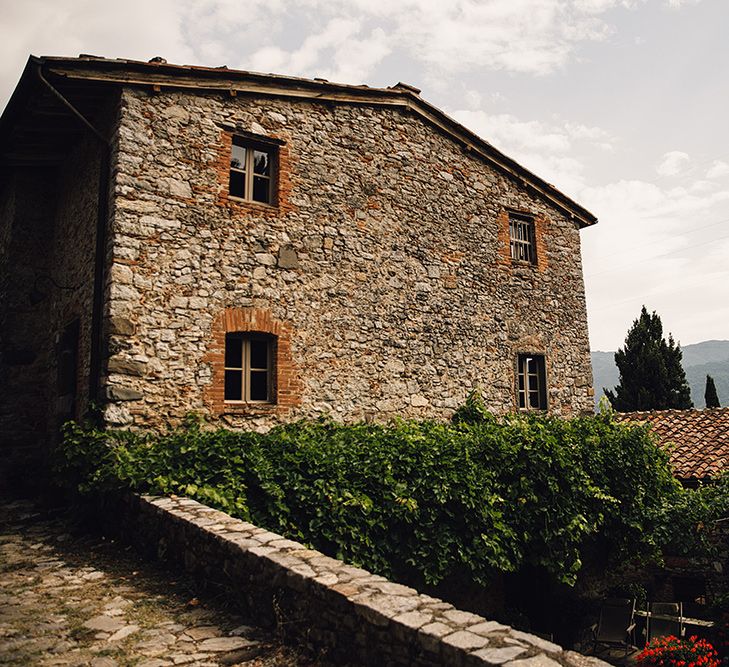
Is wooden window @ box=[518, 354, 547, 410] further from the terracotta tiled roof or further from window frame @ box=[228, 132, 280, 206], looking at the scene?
window frame @ box=[228, 132, 280, 206]

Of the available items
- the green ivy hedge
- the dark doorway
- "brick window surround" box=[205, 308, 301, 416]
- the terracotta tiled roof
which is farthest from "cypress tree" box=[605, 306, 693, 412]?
the dark doorway

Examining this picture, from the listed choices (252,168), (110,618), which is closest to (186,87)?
(252,168)

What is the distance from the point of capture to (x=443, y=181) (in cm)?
1155

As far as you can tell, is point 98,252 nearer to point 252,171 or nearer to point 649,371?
point 252,171

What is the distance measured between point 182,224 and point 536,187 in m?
8.57

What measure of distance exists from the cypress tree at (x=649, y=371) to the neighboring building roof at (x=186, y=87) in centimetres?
1535

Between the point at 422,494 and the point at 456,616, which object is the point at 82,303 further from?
the point at 456,616

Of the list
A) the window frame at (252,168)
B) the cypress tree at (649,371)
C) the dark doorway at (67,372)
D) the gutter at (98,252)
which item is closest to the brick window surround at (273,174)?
the window frame at (252,168)

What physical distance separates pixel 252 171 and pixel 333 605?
725 centimetres

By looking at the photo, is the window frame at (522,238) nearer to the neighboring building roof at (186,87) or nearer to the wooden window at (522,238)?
the wooden window at (522,238)

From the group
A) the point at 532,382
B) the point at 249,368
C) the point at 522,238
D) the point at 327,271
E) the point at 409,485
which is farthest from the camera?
the point at 522,238

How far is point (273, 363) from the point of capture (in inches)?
345

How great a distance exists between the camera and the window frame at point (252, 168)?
895 centimetres

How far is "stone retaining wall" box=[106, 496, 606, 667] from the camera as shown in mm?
2875
